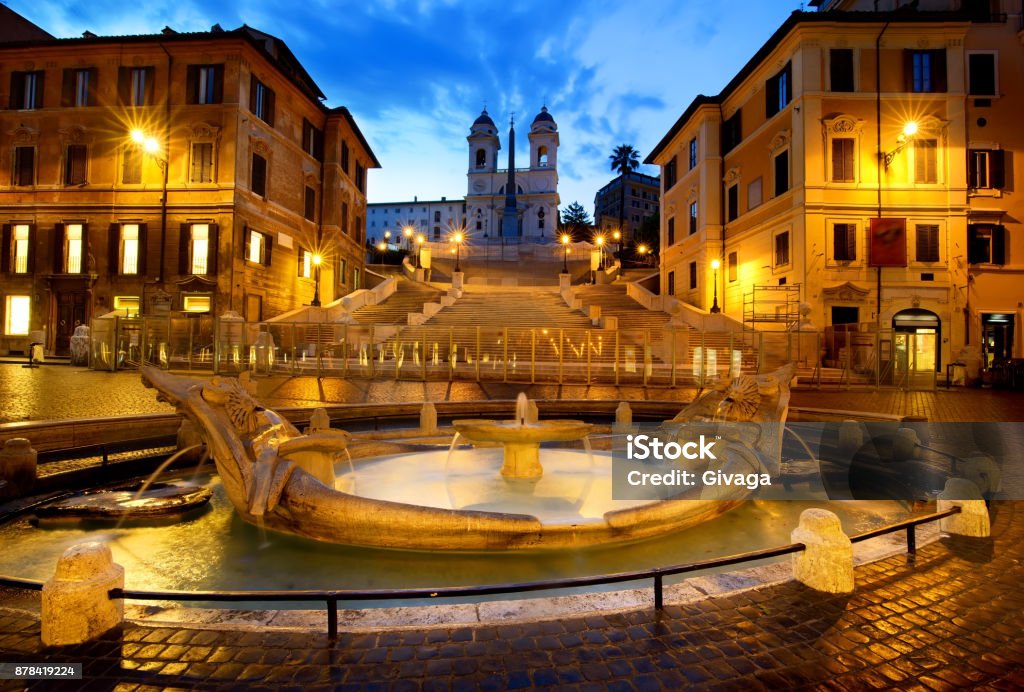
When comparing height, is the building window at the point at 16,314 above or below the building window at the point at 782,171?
below

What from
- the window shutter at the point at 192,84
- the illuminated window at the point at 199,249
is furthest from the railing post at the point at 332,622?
the window shutter at the point at 192,84

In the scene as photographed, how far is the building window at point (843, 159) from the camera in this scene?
24906 millimetres

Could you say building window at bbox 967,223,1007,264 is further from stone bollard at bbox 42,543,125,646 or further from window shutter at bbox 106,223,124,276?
window shutter at bbox 106,223,124,276

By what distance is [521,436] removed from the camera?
6414mm

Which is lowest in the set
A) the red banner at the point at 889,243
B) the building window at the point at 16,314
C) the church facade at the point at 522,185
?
the building window at the point at 16,314

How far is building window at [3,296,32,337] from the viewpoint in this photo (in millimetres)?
28062

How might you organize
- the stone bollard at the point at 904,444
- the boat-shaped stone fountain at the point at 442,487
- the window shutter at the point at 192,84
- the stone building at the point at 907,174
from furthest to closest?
the window shutter at the point at 192,84 < the stone building at the point at 907,174 < the stone bollard at the point at 904,444 < the boat-shaped stone fountain at the point at 442,487

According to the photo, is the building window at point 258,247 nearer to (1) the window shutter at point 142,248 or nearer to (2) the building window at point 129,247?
(1) the window shutter at point 142,248

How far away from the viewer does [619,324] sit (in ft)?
94.5

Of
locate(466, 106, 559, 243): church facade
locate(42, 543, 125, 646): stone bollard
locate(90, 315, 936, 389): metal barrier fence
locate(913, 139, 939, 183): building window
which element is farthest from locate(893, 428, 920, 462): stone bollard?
locate(466, 106, 559, 243): church facade

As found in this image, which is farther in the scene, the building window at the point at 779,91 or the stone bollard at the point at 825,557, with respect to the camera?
the building window at the point at 779,91

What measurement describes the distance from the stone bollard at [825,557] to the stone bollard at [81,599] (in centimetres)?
469

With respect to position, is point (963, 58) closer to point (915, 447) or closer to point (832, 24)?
point (832, 24)

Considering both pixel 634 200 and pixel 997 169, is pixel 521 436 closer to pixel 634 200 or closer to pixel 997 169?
pixel 997 169
